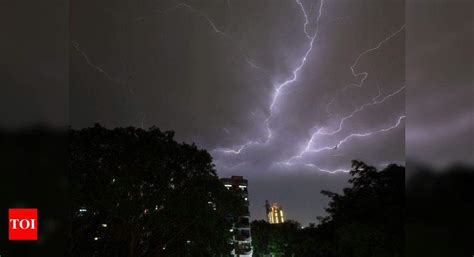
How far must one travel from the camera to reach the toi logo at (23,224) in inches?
134

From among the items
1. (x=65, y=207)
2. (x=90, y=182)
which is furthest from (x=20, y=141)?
(x=90, y=182)

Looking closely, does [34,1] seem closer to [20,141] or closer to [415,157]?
[20,141]

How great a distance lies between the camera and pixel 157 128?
8.27m

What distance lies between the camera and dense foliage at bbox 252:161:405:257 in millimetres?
6312

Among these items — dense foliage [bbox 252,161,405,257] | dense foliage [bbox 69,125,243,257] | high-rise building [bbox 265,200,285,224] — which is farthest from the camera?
high-rise building [bbox 265,200,285,224]

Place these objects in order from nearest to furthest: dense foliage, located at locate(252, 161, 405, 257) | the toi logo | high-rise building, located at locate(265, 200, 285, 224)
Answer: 1. the toi logo
2. dense foliage, located at locate(252, 161, 405, 257)
3. high-rise building, located at locate(265, 200, 285, 224)

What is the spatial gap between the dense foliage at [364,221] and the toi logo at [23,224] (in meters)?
4.45

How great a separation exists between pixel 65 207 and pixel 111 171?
13.4ft

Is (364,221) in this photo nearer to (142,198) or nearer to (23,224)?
(142,198)

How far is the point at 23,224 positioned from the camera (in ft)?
11.3

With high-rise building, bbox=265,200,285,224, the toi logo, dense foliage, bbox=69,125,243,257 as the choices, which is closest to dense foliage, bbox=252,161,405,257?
dense foliage, bbox=69,125,243,257

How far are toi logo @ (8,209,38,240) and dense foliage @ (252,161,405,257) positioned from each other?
4450mm

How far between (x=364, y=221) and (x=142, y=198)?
3.59 meters

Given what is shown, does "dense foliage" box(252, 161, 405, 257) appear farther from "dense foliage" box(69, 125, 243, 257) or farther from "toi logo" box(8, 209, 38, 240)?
"toi logo" box(8, 209, 38, 240)
